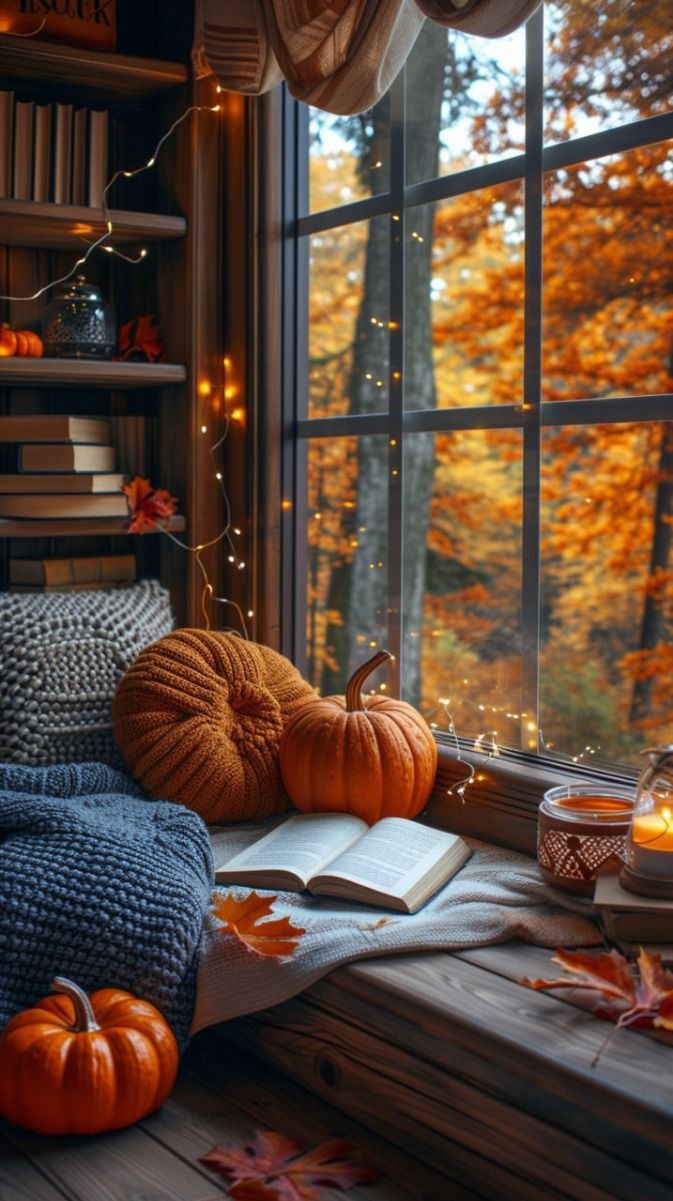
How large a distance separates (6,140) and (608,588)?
2.40 metres

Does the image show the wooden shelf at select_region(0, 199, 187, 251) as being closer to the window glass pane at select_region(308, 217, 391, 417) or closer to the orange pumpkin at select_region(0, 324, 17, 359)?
the orange pumpkin at select_region(0, 324, 17, 359)

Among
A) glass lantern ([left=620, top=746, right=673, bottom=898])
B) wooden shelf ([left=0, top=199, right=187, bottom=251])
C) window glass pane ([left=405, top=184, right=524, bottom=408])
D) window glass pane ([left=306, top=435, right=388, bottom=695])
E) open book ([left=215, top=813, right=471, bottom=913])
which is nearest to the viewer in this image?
glass lantern ([left=620, top=746, right=673, bottom=898])

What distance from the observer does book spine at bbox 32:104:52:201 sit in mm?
→ 2164

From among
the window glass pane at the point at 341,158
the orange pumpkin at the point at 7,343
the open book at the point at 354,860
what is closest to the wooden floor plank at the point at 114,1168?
the open book at the point at 354,860

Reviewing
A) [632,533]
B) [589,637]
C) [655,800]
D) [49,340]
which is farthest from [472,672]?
[655,800]

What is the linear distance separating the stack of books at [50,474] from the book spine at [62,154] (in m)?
0.43

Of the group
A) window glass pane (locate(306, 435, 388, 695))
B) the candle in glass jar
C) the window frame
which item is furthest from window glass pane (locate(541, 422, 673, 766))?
the candle in glass jar

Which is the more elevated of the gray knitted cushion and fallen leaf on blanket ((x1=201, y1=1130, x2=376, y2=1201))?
the gray knitted cushion

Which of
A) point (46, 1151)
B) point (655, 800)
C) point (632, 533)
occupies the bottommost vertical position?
point (46, 1151)

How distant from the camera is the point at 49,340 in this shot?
7.22ft

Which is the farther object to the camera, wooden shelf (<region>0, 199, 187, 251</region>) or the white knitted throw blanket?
wooden shelf (<region>0, 199, 187, 251</region>)

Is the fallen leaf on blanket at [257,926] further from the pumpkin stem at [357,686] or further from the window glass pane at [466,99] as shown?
the window glass pane at [466,99]

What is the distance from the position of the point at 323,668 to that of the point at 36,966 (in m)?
3.10

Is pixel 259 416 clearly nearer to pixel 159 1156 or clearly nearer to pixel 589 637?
pixel 159 1156
